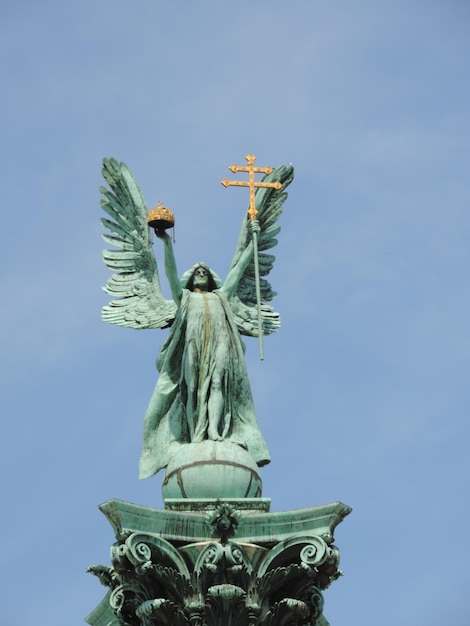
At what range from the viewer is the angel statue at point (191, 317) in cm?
3509

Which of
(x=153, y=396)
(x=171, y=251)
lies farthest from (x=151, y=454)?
(x=171, y=251)

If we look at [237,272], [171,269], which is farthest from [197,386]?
[237,272]

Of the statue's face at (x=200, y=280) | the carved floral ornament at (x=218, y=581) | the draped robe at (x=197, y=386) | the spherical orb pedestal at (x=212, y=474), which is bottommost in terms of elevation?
the carved floral ornament at (x=218, y=581)

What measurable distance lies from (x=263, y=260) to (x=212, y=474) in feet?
21.4

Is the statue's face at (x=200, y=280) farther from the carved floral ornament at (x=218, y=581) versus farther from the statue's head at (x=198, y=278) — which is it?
the carved floral ornament at (x=218, y=581)

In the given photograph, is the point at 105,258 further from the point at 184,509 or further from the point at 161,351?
the point at 184,509

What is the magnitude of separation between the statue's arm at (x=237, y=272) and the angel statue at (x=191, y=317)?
0.8 inches

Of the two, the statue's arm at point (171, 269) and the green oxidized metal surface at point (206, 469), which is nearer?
the green oxidized metal surface at point (206, 469)

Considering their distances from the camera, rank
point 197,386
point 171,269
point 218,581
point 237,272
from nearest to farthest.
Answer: point 218,581, point 197,386, point 171,269, point 237,272

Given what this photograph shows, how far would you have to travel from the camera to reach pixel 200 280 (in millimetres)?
36750

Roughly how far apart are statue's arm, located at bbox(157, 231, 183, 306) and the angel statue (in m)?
0.02

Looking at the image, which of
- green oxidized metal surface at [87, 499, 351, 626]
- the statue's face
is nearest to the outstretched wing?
the statue's face

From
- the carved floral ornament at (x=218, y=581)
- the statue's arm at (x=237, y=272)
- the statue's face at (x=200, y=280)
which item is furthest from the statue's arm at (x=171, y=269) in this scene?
the carved floral ornament at (x=218, y=581)

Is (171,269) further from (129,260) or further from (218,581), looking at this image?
(218,581)
